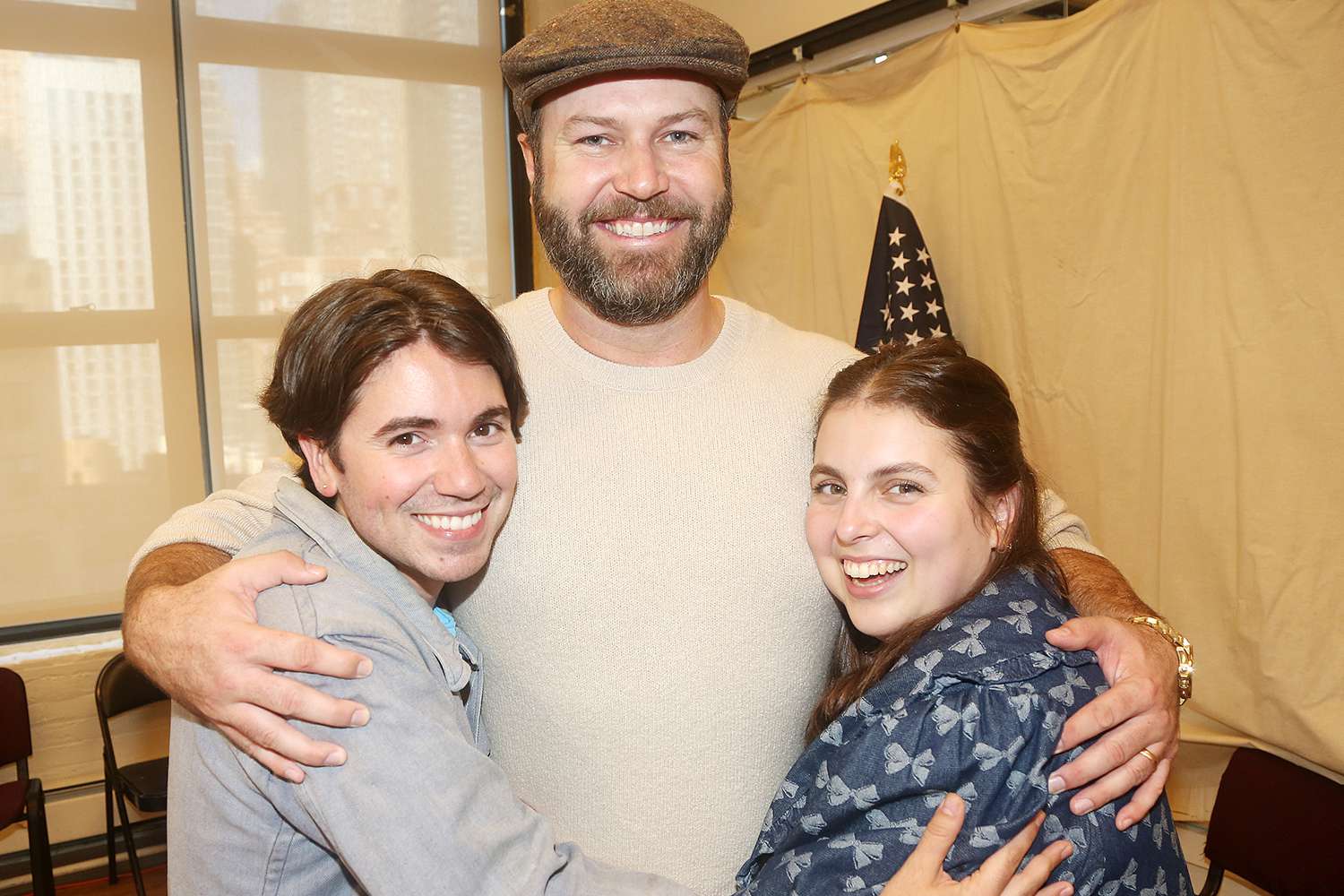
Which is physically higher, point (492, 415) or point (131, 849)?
point (492, 415)

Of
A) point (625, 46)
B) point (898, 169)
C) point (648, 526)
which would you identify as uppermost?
point (898, 169)

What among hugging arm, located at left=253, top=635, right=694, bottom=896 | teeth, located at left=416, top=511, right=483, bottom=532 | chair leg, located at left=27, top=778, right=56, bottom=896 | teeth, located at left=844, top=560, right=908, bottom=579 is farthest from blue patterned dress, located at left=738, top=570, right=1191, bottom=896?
chair leg, located at left=27, top=778, right=56, bottom=896

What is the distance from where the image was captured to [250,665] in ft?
3.84

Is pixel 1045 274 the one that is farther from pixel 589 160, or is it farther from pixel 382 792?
pixel 382 792

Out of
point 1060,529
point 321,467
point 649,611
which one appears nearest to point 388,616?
point 321,467

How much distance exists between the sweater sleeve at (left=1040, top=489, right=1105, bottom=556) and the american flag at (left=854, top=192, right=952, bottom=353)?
1.64 m

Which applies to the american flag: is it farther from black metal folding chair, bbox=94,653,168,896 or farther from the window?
black metal folding chair, bbox=94,653,168,896

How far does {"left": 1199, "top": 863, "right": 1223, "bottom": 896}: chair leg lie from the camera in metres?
2.75

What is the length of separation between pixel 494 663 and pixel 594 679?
0.61 feet

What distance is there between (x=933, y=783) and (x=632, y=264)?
3.17 ft

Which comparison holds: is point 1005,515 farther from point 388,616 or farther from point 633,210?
point 388,616

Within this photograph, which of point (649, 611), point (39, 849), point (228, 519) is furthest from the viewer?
point (39, 849)

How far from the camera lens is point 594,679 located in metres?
1.57

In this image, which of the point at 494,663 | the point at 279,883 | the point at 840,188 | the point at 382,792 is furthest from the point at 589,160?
the point at 840,188
